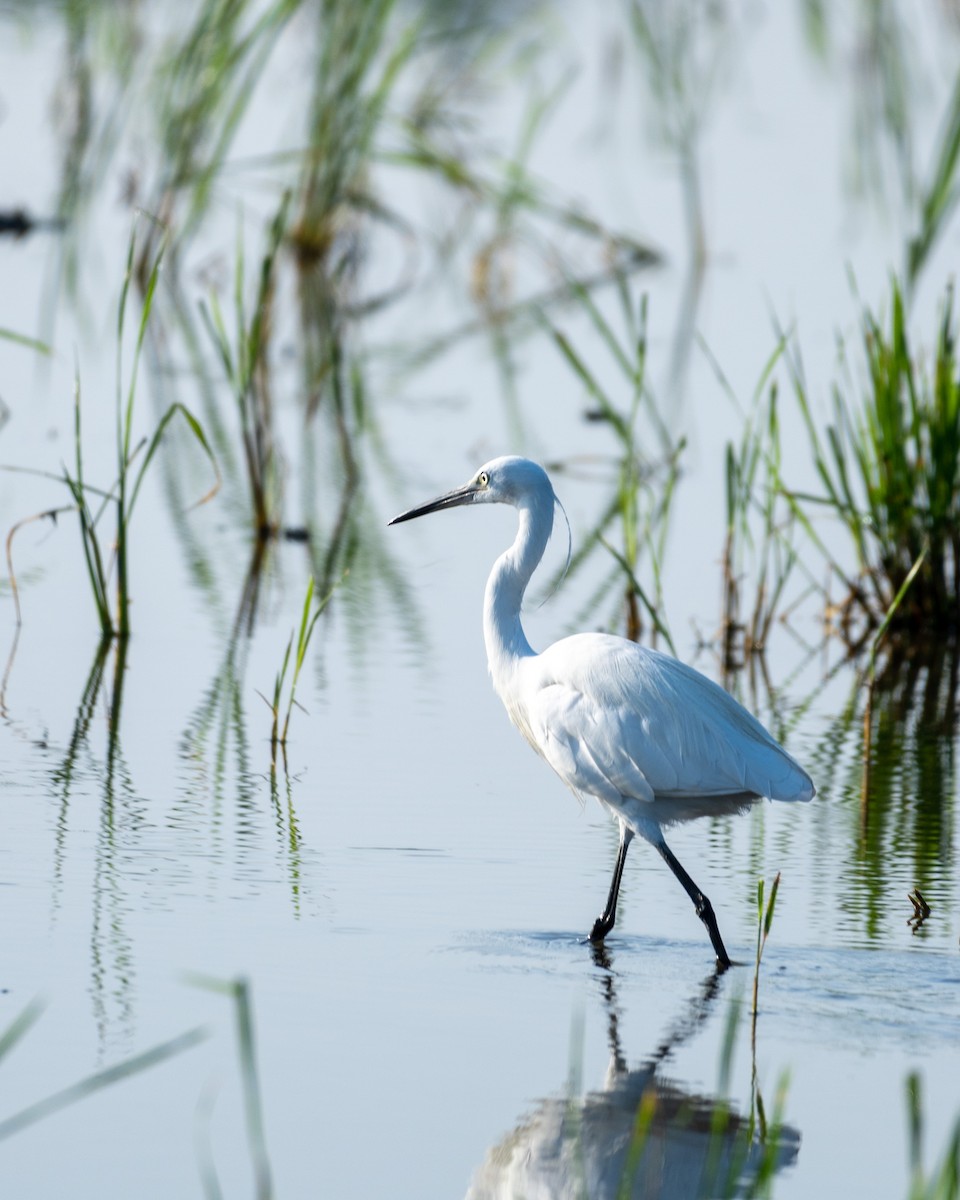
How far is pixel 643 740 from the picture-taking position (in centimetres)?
502

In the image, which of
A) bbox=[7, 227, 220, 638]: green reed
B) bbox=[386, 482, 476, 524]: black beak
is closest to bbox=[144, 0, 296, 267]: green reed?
bbox=[7, 227, 220, 638]: green reed

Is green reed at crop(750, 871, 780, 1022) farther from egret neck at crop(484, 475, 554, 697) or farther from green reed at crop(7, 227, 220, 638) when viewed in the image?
green reed at crop(7, 227, 220, 638)

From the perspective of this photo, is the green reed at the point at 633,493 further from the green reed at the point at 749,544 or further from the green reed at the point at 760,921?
the green reed at the point at 760,921

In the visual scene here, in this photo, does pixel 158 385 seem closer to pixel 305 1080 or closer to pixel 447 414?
pixel 447 414

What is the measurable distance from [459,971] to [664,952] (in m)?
0.60

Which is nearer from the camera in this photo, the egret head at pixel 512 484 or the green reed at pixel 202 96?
the egret head at pixel 512 484

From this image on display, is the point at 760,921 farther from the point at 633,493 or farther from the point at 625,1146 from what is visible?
the point at 633,493

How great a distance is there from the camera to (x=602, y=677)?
5.16 metres

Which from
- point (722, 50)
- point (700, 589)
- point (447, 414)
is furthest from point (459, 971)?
point (722, 50)

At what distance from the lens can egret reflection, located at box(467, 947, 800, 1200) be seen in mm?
3605

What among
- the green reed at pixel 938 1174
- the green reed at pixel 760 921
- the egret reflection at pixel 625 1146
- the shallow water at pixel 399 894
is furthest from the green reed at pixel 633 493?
the green reed at pixel 938 1174

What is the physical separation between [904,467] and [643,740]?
296 centimetres

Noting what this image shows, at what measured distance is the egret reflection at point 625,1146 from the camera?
3605 mm

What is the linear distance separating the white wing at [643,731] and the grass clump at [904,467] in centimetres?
225
